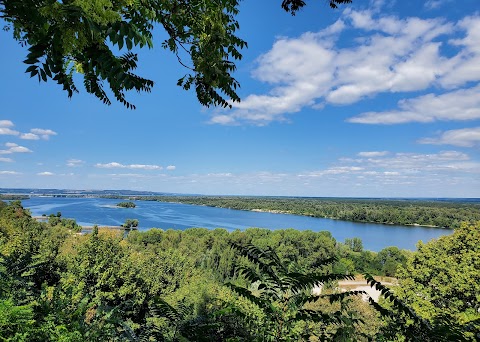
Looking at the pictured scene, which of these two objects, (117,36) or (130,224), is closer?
(117,36)

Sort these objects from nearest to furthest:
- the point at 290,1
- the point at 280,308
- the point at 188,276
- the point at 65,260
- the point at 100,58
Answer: the point at 100,58
the point at 280,308
the point at 290,1
the point at 65,260
the point at 188,276

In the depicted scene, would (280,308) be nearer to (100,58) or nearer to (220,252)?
(100,58)

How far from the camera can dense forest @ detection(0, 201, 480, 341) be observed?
357 cm

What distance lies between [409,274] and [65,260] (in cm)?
2108

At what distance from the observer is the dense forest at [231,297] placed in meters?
3.57

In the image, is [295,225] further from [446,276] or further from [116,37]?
[116,37]

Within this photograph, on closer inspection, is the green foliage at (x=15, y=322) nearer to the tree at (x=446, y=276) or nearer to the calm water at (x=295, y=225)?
the tree at (x=446, y=276)

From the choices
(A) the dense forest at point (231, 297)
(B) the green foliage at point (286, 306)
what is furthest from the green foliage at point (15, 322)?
(B) the green foliage at point (286, 306)

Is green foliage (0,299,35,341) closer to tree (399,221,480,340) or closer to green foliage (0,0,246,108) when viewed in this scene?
green foliage (0,0,246,108)

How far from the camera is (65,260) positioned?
19609 mm

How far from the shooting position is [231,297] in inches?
637

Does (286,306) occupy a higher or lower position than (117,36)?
lower

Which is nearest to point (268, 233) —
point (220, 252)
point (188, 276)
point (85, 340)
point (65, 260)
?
point (220, 252)

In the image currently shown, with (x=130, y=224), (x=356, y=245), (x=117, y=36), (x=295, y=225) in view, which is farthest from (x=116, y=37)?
(x=295, y=225)
